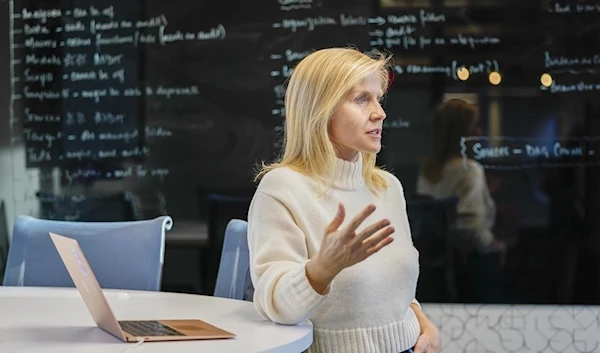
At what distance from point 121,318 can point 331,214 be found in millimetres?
518

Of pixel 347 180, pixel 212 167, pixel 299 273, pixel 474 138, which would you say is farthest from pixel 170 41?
pixel 299 273

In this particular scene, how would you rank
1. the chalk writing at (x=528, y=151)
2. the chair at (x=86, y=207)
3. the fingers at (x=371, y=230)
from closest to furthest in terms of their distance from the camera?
the fingers at (x=371, y=230), the chalk writing at (x=528, y=151), the chair at (x=86, y=207)

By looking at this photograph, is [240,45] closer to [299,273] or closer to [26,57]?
[26,57]

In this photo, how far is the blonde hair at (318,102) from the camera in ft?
6.64

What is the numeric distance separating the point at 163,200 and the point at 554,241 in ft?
5.45

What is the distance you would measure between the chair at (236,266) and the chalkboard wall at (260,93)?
4.35ft

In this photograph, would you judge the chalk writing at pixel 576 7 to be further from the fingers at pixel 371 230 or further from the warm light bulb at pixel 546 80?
the fingers at pixel 371 230

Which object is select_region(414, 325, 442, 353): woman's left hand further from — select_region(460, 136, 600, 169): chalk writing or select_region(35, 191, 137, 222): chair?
select_region(35, 191, 137, 222): chair

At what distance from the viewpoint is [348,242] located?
1728 millimetres

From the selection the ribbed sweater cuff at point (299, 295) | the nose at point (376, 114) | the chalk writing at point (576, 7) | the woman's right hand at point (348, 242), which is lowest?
the ribbed sweater cuff at point (299, 295)

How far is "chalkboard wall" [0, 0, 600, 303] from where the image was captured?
386 centimetres

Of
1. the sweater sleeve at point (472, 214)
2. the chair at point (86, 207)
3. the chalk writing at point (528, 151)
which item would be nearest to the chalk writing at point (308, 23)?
the chalk writing at point (528, 151)

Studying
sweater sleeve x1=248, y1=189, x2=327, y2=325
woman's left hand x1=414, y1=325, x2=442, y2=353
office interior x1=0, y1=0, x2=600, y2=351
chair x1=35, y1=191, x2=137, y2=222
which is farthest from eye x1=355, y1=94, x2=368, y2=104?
chair x1=35, y1=191, x2=137, y2=222

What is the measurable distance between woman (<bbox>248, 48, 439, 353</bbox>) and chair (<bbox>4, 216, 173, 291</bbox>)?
854mm
